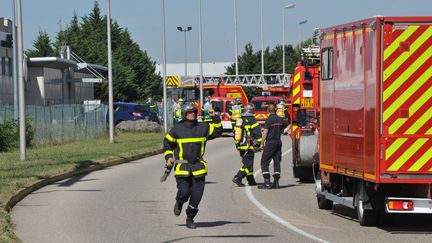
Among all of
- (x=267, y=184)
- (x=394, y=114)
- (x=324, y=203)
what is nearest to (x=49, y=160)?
(x=267, y=184)

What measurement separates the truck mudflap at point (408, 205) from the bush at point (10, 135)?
2152cm

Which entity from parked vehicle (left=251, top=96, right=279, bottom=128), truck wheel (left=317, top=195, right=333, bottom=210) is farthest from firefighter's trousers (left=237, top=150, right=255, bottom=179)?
parked vehicle (left=251, top=96, right=279, bottom=128)

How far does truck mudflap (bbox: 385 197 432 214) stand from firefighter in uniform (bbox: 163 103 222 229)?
2.65 m

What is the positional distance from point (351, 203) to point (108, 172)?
12.0m

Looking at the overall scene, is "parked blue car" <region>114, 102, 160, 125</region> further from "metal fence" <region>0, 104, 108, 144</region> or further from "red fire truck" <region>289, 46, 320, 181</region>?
"red fire truck" <region>289, 46, 320, 181</region>

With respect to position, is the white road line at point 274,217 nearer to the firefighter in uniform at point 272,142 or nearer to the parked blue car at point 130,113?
the firefighter in uniform at point 272,142

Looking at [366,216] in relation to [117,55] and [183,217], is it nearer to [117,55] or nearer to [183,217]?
[183,217]

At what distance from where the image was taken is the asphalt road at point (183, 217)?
12.4m

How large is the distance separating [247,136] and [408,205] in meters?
7.78

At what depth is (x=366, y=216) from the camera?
1324 centimetres

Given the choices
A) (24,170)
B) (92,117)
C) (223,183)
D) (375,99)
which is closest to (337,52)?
(375,99)

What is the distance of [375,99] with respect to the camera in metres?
12.4

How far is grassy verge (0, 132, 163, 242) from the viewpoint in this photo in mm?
17319

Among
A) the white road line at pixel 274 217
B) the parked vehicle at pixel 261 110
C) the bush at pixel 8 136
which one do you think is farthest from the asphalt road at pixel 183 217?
the parked vehicle at pixel 261 110
